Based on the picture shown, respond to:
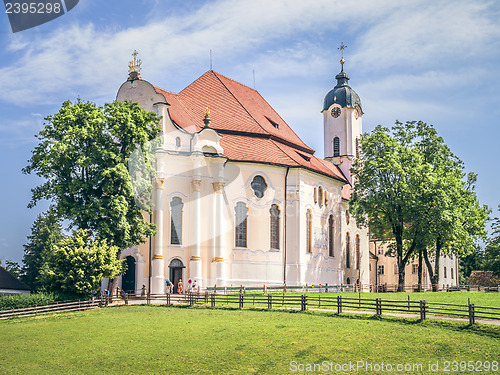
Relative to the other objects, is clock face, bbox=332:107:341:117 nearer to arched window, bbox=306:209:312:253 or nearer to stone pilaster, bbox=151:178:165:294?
arched window, bbox=306:209:312:253

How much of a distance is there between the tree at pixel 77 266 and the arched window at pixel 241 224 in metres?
13.3

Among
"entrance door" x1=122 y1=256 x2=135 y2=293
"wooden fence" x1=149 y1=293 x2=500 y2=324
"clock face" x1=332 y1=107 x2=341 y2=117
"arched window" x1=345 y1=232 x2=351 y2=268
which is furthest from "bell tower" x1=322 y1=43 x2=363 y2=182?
"wooden fence" x1=149 y1=293 x2=500 y2=324

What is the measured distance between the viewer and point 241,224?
4853cm

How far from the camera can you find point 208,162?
1875 inches

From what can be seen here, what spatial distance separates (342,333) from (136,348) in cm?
841

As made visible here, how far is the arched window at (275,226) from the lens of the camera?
4947 cm

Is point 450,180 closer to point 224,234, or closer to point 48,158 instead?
point 224,234

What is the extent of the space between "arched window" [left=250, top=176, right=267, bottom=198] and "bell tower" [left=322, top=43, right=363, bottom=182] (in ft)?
71.0

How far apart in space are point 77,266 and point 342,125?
41.2 meters

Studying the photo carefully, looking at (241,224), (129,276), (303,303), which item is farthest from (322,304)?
(129,276)

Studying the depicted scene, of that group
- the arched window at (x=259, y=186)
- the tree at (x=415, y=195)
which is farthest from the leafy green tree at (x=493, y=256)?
the arched window at (x=259, y=186)

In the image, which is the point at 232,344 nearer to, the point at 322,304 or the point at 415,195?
the point at 322,304

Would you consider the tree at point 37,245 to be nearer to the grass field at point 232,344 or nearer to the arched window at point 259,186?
the arched window at point 259,186

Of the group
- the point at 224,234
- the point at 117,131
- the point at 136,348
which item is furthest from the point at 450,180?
the point at 136,348
